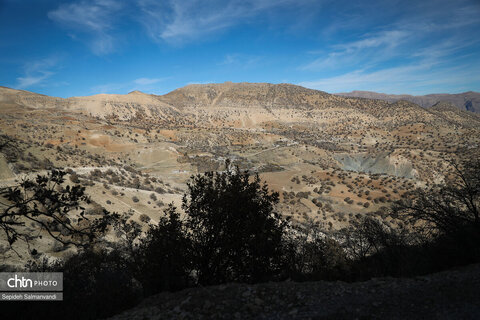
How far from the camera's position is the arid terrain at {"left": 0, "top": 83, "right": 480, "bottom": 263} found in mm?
28516

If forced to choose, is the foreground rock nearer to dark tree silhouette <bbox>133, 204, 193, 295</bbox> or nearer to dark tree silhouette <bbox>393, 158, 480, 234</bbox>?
dark tree silhouette <bbox>133, 204, 193, 295</bbox>

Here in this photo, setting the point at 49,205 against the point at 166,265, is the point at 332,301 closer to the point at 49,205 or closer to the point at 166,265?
the point at 166,265

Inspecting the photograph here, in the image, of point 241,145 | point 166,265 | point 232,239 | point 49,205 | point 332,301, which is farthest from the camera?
point 241,145

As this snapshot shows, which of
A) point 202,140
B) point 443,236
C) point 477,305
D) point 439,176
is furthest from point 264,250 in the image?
point 202,140

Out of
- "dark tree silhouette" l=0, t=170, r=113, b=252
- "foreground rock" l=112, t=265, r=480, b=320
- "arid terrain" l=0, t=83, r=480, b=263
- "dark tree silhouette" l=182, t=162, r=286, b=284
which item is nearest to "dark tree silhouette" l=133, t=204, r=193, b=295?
"dark tree silhouette" l=182, t=162, r=286, b=284

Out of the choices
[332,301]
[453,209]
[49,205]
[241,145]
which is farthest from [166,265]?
[241,145]

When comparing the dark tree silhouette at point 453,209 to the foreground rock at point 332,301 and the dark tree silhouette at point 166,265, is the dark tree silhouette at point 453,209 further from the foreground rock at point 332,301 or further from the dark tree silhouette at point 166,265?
the dark tree silhouette at point 166,265

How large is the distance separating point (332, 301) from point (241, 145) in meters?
68.3

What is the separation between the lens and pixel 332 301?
18.3ft

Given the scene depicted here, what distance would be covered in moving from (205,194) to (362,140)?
269 ft

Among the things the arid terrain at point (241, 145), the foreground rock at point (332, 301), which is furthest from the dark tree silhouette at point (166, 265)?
the arid terrain at point (241, 145)

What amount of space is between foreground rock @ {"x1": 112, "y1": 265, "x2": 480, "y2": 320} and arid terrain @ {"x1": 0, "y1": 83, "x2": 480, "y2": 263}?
16.3 feet

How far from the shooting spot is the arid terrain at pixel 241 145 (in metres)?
28.5

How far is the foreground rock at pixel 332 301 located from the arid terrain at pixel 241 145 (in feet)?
16.3
